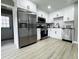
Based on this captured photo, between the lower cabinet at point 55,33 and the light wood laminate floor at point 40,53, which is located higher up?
the lower cabinet at point 55,33

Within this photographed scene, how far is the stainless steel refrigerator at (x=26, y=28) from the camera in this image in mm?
3494

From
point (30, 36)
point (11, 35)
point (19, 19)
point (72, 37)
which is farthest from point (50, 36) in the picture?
point (19, 19)

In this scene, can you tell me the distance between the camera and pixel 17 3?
336 centimetres

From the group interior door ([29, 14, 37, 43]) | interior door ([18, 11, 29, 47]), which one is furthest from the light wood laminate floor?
interior door ([29, 14, 37, 43])

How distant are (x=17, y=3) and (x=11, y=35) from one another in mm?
3528

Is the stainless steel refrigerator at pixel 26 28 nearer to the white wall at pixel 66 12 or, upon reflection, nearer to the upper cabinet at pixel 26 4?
the upper cabinet at pixel 26 4

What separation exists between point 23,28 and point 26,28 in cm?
23

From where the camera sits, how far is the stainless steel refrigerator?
3.49m

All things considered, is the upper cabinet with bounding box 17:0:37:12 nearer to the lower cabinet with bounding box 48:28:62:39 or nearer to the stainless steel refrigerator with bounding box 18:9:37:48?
the stainless steel refrigerator with bounding box 18:9:37:48

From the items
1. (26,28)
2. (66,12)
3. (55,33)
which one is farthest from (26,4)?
(55,33)

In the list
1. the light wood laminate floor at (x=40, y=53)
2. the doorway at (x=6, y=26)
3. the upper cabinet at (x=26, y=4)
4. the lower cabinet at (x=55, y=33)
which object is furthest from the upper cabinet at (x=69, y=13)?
the doorway at (x=6, y=26)

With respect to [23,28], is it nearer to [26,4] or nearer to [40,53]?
[26,4]

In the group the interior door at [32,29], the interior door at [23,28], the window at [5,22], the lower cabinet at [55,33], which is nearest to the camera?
the interior door at [23,28]

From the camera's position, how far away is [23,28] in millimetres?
3666
